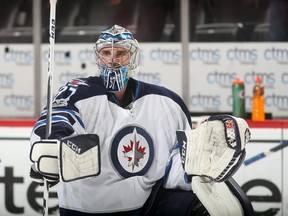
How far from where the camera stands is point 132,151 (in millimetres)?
3342

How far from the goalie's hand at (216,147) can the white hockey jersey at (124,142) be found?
18cm

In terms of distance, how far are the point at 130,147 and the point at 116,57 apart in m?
0.32

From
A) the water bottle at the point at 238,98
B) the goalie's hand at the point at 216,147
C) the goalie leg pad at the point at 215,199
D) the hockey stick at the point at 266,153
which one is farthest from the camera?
the water bottle at the point at 238,98

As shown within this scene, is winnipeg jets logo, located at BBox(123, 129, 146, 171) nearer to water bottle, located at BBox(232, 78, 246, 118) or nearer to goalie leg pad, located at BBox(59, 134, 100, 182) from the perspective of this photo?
goalie leg pad, located at BBox(59, 134, 100, 182)

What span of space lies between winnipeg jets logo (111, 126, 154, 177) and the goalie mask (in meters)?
0.16

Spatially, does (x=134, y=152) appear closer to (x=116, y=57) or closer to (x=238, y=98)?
(x=116, y=57)

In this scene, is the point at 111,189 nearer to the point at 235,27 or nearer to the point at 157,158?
the point at 157,158

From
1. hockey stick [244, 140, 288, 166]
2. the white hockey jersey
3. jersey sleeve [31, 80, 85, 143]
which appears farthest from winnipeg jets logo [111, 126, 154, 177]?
hockey stick [244, 140, 288, 166]

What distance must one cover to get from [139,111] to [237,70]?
275 centimetres

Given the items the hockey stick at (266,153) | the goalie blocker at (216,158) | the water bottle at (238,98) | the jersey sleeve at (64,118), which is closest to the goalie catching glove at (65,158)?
the jersey sleeve at (64,118)

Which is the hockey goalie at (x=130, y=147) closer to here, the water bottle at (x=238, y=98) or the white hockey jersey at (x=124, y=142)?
the white hockey jersey at (x=124, y=142)

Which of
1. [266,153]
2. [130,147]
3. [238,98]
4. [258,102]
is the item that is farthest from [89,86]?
[258,102]

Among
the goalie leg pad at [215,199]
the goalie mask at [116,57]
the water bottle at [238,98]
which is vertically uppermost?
the goalie mask at [116,57]

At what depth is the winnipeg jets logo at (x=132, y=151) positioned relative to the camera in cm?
334
